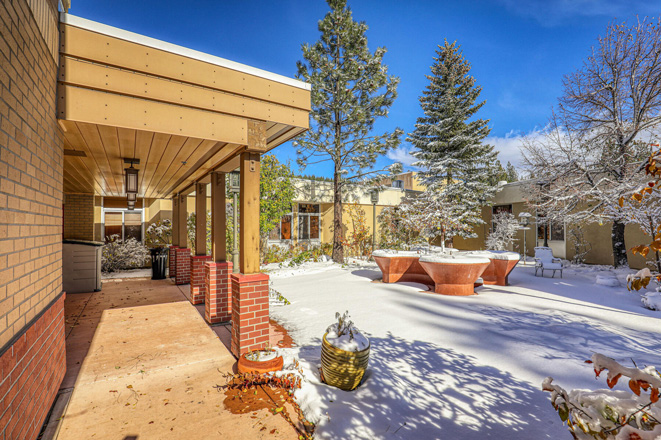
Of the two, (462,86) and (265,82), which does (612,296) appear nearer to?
(265,82)

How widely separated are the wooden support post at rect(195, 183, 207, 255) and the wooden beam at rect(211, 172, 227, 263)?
124 cm

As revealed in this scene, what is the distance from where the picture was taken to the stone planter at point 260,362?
323 centimetres

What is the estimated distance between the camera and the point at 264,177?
1121 cm

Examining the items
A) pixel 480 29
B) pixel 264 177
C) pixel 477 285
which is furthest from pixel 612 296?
pixel 264 177

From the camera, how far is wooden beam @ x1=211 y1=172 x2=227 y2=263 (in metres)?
5.00

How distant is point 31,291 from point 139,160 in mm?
3042

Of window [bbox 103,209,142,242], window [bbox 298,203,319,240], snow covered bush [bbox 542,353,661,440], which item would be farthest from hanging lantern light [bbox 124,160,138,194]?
window [bbox 298,203,319,240]

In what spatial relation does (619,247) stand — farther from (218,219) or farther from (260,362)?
(218,219)

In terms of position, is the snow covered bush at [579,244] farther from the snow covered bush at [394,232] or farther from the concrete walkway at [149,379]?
the concrete walkway at [149,379]

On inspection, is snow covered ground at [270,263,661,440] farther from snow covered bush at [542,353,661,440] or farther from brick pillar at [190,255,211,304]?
brick pillar at [190,255,211,304]

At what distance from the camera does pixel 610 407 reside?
4.16ft

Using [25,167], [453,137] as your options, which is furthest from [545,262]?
[25,167]

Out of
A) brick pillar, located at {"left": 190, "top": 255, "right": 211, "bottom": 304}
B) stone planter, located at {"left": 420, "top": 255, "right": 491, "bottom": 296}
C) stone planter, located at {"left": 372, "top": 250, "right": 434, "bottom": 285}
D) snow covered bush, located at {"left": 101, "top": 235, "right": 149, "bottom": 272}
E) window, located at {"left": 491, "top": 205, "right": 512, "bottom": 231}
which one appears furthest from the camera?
window, located at {"left": 491, "top": 205, "right": 512, "bottom": 231}

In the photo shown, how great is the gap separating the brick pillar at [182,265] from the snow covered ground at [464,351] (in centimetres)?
296
